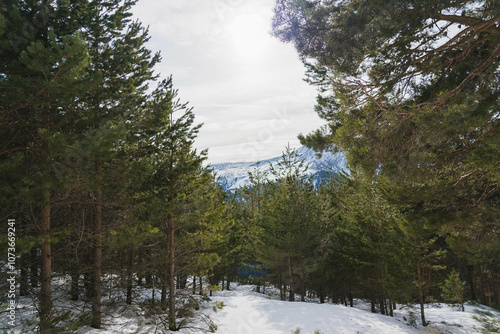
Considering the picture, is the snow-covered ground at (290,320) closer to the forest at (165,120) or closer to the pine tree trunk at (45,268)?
the forest at (165,120)

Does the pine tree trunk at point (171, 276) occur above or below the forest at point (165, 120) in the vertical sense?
below

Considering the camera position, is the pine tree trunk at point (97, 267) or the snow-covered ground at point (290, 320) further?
the snow-covered ground at point (290, 320)

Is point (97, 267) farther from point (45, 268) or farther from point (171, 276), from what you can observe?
point (171, 276)

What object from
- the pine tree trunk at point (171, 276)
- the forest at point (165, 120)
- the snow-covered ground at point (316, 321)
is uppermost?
the forest at point (165, 120)

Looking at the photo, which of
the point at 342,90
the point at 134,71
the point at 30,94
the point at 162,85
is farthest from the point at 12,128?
the point at 342,90

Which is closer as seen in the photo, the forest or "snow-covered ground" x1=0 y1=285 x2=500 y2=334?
the forest

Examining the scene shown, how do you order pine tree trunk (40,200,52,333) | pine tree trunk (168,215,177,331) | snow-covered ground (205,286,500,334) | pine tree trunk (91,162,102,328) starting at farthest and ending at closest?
snow-covered ground (205,286,500,334) < pine tree trunk (168,215,177,331) < pine tree trunk (91,162,102,328) < pine tree trunk (40,200,52,333)

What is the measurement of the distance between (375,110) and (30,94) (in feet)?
24.0

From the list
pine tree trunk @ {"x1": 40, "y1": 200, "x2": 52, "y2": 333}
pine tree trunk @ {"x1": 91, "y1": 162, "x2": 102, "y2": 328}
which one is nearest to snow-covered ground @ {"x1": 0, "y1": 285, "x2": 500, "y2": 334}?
pine tree trunk @ {"x1": 91, "y1": 162, "x2": 102, "y2": 328}

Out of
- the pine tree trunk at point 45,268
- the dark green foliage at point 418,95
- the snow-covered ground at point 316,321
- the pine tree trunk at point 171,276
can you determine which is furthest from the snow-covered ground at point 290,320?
the dark green foliage at point 418,95

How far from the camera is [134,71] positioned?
8.96m

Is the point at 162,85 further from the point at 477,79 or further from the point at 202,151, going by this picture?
the point at 477,79

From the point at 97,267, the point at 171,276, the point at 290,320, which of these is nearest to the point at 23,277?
the point at 97,267

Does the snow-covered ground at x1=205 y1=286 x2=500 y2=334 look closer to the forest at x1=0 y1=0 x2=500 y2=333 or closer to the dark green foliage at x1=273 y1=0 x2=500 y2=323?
the forest at x1=0 y1=0 x2=500 y2=333
